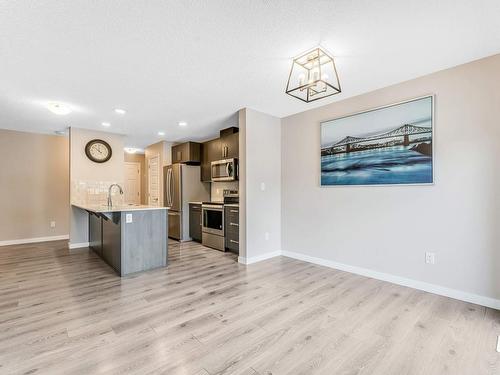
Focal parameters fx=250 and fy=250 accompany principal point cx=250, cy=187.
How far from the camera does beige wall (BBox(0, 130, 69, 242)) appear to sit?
17.3 ft

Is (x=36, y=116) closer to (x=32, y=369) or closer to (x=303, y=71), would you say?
(x=32, y=369)

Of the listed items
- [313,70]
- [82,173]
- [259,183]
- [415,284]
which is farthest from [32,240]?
[415,284]

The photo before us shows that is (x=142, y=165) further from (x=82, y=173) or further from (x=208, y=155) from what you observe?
(x=208, y=155)

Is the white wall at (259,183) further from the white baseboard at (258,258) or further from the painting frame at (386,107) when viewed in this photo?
the painting frame at (386,107)

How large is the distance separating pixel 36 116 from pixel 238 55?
3978 millimetres

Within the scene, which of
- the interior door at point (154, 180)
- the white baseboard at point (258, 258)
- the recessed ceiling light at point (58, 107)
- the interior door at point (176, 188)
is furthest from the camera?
the interior door at point (154, 180)

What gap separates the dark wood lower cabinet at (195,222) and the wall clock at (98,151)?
2058 millimetres

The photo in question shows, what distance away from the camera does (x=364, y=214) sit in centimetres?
336

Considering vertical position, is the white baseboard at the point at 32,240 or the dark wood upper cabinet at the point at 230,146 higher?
the dark wood upper cabinet at the point at 230,146

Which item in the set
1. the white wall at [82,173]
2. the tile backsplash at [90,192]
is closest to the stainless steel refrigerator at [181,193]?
the tile backsplash at [90,192]

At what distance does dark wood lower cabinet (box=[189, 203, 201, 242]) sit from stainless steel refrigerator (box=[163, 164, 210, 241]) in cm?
9

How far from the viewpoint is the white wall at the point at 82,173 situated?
16.3ft

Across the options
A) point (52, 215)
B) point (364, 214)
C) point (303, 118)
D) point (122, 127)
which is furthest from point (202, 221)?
point (52, 215)

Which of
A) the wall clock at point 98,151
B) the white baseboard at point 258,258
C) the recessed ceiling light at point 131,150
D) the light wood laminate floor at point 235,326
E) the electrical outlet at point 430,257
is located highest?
the recessed ceiling light at point 131,150
